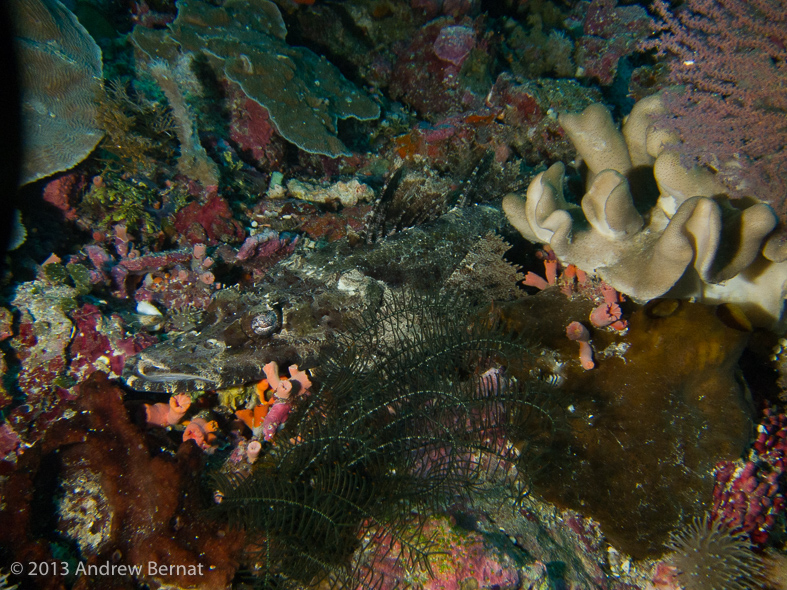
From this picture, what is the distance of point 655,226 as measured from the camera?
3.08 metres

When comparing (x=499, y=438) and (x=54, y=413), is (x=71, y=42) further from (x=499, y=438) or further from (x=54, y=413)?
(x=499, y=438)

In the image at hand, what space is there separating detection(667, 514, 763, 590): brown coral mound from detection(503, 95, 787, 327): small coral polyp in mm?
1826

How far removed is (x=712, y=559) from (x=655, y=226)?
8.60 ft

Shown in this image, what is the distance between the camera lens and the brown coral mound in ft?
8.82

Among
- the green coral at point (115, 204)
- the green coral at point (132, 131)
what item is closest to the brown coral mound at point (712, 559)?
the green coral at point (115, 204)

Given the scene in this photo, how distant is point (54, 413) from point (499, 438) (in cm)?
442

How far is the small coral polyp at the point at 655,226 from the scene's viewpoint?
2566 millimetres

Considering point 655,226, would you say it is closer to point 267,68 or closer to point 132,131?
point 267,68

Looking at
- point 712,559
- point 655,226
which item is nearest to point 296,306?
point 655,226

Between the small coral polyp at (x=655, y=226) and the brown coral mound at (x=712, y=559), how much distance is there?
1.83 m

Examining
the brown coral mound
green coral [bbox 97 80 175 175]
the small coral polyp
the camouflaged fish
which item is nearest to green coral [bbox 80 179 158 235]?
green coral [bbox 97 80 175 175]

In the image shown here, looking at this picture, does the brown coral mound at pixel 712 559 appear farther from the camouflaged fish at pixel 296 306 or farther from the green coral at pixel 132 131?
the green coral at pixel 132 131

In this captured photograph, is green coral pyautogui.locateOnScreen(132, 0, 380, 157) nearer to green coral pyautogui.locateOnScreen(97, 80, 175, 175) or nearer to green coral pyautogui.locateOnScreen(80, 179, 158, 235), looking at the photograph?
green coral pyautogui.locateOnScreen(97, 80, 175, 175)

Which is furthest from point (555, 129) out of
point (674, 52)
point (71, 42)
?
point (71, 42)
